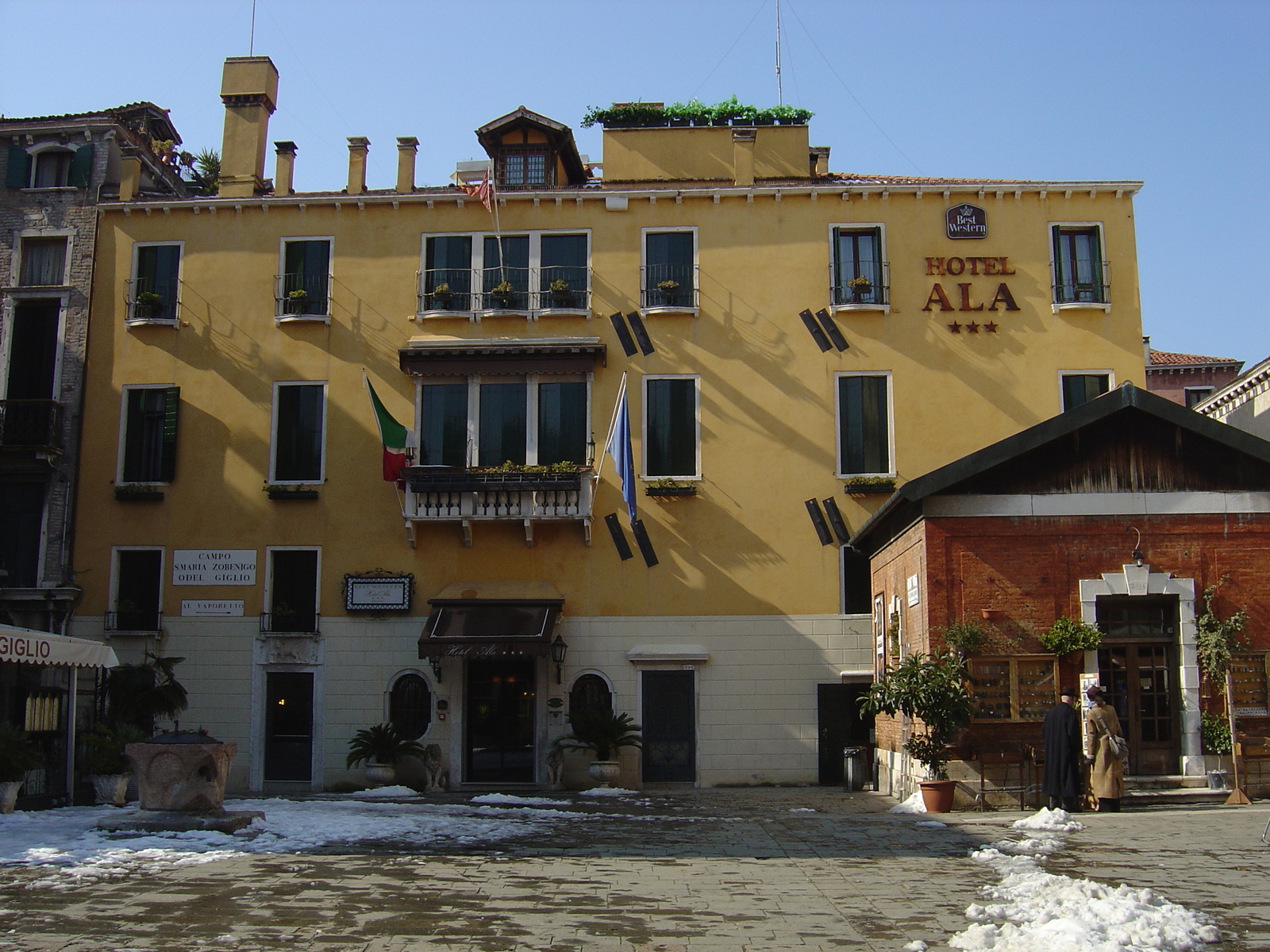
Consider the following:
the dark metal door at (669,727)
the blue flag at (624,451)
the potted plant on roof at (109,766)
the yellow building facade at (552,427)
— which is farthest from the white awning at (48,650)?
the dark metal door at (669,727)

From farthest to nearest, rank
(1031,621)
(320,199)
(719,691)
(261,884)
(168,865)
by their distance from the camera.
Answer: (320,199) → (719,691) → (1031,621) → (168,865) → (261,884)

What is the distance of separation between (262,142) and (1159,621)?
2163 centimetres

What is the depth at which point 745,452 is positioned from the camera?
82.2 feet

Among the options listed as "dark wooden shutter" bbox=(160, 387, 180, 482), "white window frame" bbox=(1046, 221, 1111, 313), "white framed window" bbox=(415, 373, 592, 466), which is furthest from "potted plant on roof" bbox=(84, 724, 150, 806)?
"white window frame" bbox=(1046, 221, 1111, 313)

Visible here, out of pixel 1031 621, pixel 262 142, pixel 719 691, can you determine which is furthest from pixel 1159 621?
pixel 262 142

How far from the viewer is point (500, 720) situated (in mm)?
24672

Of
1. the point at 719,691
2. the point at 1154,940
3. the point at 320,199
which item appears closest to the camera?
the point at 1154,940

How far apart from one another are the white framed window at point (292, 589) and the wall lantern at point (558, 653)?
5.03 meters

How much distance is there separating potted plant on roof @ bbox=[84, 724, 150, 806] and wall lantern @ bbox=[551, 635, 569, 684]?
8.14 metres

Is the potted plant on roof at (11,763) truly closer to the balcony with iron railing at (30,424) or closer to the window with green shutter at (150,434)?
the window with green shutter at (150,434)

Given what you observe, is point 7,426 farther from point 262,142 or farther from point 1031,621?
point 1031,621

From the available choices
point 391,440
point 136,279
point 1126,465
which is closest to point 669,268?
point 391,440

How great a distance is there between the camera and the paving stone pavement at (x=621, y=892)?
9234 millimetres

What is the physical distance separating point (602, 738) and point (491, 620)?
3285mm
